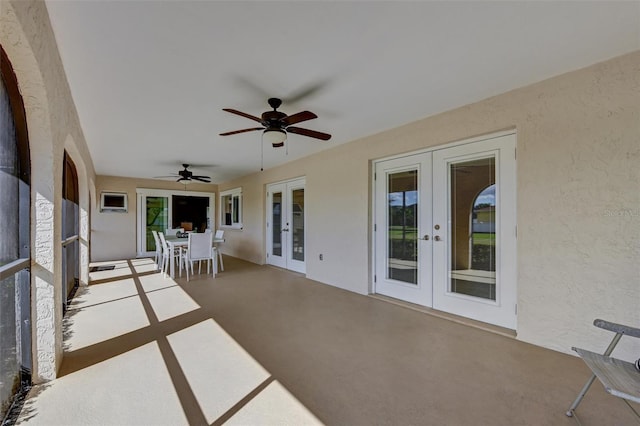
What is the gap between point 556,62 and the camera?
225cm

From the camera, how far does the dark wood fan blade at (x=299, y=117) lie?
2569 mm

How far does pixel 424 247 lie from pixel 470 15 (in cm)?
251

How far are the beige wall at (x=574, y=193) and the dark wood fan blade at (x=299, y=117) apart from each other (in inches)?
65.5

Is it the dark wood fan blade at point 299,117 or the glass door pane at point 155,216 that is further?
the glass door pane at point 155,216

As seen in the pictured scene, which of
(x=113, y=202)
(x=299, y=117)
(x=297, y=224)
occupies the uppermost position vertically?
(x=299, y=117)

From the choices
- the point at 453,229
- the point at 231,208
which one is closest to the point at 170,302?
the point at 453,229

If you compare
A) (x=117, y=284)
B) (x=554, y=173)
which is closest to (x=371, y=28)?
(x=554, y=173)

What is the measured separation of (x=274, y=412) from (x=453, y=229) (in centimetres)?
266

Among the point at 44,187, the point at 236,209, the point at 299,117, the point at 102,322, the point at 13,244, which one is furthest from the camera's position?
the point at 236,209

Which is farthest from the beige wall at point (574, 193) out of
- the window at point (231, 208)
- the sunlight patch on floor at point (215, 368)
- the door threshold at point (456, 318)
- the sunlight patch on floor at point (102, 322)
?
the window at point (231, 208)

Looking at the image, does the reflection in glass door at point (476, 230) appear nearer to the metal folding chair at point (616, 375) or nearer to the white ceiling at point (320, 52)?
the white ceiling at point (320, 52)

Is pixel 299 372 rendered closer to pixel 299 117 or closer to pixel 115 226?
pixel 299 117

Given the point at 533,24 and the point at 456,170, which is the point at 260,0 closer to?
the point at 533,24

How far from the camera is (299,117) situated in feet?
8.71
